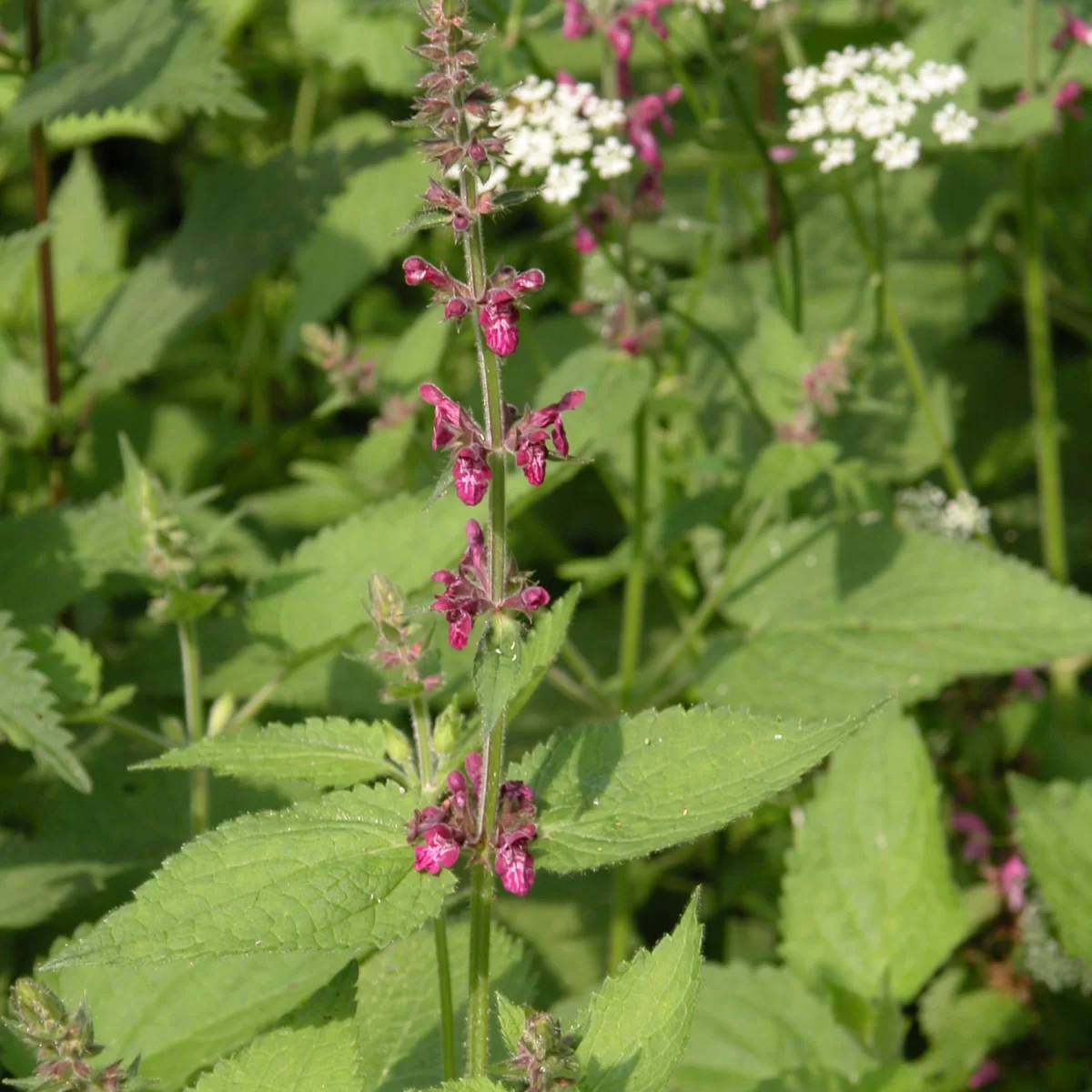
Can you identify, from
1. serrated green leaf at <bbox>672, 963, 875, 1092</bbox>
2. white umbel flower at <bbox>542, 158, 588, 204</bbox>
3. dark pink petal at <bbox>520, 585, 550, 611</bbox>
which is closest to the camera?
dark pink petal at <bbox>520, 585, 550, 611</bbox>

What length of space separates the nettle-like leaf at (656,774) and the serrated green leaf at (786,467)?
4.33ft

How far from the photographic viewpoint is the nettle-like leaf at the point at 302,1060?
1.69 m

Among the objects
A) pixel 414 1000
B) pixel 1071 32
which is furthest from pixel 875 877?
pixel 1071 32

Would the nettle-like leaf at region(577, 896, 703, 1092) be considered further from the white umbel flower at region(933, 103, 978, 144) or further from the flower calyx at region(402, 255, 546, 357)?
the white umbel flower at region(933, 103, 978, 144)

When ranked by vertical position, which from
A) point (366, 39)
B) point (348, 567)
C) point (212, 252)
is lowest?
point (348, 567)

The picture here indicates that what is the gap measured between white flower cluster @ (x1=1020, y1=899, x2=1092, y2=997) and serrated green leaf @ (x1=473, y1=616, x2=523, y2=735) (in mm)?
2117

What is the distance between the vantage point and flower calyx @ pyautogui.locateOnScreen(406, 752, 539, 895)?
1672 mm

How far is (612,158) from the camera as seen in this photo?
2.93 m

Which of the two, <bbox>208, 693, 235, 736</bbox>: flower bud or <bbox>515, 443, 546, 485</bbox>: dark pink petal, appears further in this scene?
<bbox>208, 693, 235, 736</bbox>: flower bud

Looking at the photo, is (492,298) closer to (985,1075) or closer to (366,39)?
(985,1075)

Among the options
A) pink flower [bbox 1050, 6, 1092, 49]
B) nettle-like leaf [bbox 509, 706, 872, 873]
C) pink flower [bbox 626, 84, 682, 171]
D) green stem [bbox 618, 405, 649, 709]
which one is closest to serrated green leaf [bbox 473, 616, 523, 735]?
nettle-like leaf [bbox 509, 706, 872, 873]

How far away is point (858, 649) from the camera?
3283mm

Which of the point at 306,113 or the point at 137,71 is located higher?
the point at 137,71

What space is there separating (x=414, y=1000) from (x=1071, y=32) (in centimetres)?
300
